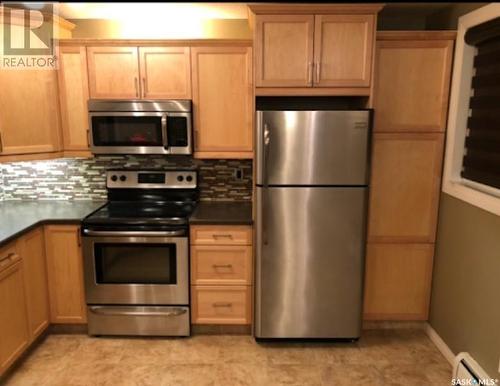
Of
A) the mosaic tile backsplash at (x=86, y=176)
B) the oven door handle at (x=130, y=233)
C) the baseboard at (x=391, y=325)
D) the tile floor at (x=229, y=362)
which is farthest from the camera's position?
the mosaic tile backsplash at (x=86, y=176)

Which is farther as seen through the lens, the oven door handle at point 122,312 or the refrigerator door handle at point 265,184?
the oven door handle at point 122,312

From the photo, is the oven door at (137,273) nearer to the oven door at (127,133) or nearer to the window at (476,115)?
the oven door at (127,133)

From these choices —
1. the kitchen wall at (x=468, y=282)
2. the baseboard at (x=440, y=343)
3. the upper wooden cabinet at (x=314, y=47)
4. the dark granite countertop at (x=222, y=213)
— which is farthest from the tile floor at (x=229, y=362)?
the upper wooden cabinet at (x=314, y=47)

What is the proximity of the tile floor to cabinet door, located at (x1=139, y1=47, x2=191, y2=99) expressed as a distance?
1.76 meters

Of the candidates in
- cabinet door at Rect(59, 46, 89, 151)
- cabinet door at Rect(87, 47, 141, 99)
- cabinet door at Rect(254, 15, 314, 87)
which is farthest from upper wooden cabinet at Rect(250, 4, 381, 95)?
cabinet door at Rect(59, 46, 89, 151)

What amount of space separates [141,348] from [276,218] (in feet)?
4.30

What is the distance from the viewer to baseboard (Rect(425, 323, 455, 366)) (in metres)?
2.67

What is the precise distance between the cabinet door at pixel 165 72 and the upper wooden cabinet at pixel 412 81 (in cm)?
130

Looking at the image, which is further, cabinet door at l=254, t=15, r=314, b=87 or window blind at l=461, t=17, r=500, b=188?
cabinet door at l=254, t=15, r=314, b=87

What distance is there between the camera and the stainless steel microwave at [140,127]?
110 inches

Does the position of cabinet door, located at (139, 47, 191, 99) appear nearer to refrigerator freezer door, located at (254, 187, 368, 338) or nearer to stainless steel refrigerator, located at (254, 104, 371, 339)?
stainless steel refrigerator, located at (254, 104, 371, 339)

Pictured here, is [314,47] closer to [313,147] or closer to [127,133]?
[313,147]

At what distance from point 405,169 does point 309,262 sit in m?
0.93

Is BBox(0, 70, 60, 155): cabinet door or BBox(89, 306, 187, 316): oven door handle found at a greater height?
BBox(0, 70, 60, 155): cabinet door
